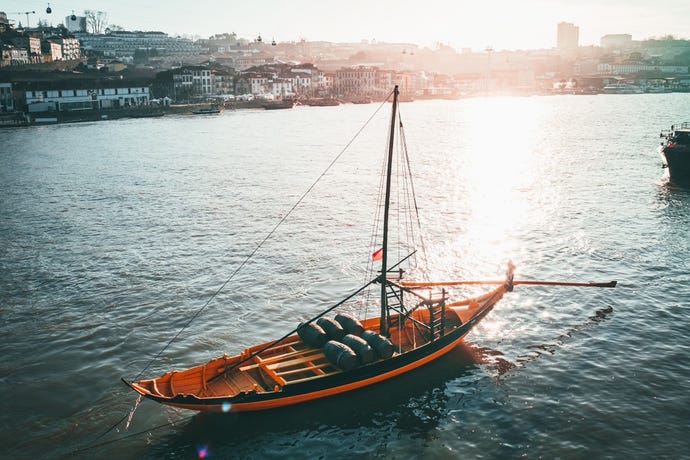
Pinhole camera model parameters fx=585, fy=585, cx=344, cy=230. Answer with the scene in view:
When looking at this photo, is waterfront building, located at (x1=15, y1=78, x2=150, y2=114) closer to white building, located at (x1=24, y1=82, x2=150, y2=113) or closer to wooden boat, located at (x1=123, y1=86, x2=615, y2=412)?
white building, located at (x1=24, y1=82, x2=150, y2=113)

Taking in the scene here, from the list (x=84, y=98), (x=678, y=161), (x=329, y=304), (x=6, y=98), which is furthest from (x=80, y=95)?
(x=329, y=304)

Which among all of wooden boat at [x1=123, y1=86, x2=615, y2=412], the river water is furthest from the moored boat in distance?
wooden boat at [x1=123, y1=86, x2=615, y2=412]

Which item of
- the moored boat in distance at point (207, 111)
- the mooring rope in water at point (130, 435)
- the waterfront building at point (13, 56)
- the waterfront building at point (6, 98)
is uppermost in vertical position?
the waterfront building at point (13, 56)

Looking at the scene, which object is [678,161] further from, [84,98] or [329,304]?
[84,98]

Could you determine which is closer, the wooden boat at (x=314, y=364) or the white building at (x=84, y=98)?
the wooden boat at (x=314, y=364)

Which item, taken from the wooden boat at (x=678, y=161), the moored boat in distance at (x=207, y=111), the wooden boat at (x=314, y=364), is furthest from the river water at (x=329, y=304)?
the moored boat in distance at (x=207, y=111)

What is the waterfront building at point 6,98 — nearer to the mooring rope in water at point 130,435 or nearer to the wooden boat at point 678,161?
the wooden boat at point 678,161

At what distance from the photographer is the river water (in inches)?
822

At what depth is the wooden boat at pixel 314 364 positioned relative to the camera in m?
20.5

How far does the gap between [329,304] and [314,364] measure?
9253 millimetres

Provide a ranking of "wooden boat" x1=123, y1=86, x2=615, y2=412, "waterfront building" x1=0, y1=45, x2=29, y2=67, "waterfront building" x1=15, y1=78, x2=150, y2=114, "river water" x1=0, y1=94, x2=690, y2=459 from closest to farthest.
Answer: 1. "wooden boat" x1=123, y1=86, x2=615, y2=412
2. "river water" x1=0, y1=94, x2=690, y2=459
3. "waterfront building" x1=15, y1=78, x2=150, y2=114
4. "waterfront building" x1=0, y1=45, x2=29, y2=67

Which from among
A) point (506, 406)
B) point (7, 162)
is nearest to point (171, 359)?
point (506, 406)

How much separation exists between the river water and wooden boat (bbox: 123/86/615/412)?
94cm

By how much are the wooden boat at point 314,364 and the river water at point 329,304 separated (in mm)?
937
